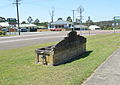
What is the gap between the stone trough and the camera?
23.9 ft

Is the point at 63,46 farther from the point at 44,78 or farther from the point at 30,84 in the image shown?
the point at 30,84

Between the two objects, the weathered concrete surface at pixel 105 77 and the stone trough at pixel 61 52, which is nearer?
the weathered concrete surface at pixel 105 77

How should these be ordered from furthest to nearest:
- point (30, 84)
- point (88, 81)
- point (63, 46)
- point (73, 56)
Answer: point (73, 56)
point (63, 46)
point (88, 81)
point (30, 84)

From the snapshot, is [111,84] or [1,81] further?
[1,81]

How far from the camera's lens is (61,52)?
7840 mm

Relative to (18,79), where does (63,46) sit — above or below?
above

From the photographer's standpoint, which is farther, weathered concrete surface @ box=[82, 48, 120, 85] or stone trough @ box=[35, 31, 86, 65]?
stone trough @ box=[35, 31, 86, 65]

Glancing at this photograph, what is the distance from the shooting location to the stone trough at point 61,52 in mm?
7289

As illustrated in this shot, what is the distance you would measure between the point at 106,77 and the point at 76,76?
0.88 meters

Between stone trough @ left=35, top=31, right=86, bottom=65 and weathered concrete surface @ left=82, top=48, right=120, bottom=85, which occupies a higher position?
stone trough @ left=35, top=31, right=86, bottom=65

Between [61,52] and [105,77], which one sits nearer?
[105,77]

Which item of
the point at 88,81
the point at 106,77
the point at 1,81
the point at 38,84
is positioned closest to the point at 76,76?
the point at 88,81

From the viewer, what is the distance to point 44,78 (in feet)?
17.0

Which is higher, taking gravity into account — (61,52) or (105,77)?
(61,52)
